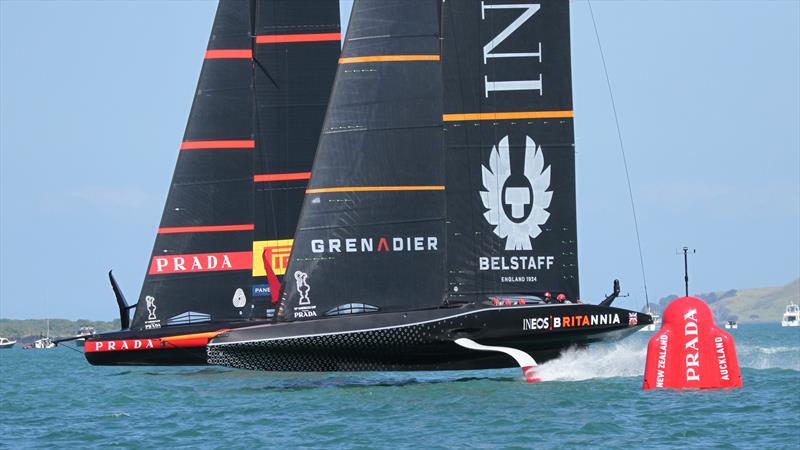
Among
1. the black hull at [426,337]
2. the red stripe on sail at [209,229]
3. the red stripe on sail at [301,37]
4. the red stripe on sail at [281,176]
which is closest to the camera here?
the black hull at [426,337]

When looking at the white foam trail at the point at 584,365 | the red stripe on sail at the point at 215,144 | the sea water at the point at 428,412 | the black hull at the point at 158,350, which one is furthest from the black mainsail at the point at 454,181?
the red stripe on sail at the point at 215,144

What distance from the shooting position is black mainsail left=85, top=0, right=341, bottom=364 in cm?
3650

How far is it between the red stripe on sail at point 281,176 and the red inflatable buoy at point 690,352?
14.0m

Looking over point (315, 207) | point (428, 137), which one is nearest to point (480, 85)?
point (428, 137)

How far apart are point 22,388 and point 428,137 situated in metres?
15.8

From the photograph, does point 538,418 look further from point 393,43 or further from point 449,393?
point 393,43

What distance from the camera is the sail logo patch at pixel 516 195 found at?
91.4 feet

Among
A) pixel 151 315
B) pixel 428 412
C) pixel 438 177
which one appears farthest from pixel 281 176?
pixel 428 412

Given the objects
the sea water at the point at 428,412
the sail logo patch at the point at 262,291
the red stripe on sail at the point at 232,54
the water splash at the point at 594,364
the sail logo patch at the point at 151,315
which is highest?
the red stripe on sail at the point at 232,54

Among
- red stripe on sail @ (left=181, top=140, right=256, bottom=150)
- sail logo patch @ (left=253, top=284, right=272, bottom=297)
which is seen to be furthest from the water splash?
red stripe on sail @ (left=181, top=140, right=256, bottom=150)

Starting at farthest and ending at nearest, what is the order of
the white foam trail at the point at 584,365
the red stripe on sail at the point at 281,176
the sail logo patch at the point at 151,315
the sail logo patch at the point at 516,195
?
the sail logo patch at the point at 151,315 < the red stripe on sail at the point at 281,176 < the sail logo patch at the point at 516,195 < the white foam trail at the point at 584,365

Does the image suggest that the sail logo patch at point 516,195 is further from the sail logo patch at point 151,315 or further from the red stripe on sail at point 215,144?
the sail logo patch at point 151,315

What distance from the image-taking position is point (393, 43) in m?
28.2

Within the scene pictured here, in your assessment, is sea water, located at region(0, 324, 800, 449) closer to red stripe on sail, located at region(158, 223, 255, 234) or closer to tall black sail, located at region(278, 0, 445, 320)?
tall black sail, located at region(278, 0, 445, 320)
